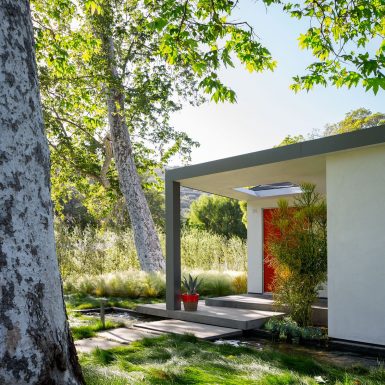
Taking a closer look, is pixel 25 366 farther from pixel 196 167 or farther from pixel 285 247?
pixel 196 167

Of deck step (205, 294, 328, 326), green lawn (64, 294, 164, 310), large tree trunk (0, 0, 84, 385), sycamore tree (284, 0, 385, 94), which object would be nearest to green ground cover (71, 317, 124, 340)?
green lawn (64, 294, 164, 310)

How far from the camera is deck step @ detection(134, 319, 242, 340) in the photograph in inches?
284

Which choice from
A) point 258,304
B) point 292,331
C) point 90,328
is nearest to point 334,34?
point 292,331

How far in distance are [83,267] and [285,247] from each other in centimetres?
1077

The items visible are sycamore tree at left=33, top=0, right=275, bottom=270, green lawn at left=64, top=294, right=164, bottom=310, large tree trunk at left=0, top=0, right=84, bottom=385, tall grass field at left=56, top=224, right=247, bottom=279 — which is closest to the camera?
large tree trunk at left=0, top=0, right=84, bottom=385

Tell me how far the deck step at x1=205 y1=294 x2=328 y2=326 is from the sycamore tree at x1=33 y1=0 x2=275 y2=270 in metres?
5.28

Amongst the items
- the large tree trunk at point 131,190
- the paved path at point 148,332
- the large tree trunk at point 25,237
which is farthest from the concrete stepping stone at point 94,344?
the large tree trunk at point 131,190

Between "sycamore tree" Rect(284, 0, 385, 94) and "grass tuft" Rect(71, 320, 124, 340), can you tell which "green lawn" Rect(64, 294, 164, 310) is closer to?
"grass tuft" Rect(71, 320, 124, 340)

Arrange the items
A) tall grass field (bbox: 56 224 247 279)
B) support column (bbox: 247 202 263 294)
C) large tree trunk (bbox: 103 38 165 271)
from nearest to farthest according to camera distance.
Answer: support column (bbox: 247 202 263 294) → large tree trunk (bbox: 103 38 165 271) → tall grass field (bbox: 56 224 247 279)

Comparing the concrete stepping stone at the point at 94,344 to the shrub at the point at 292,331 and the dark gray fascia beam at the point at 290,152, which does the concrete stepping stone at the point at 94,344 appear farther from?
the dark gray fascia beam at the point at 290,152

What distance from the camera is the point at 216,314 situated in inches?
338

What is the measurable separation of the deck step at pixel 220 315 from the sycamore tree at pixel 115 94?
4.93 meters

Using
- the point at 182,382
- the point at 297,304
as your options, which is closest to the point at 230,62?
the point at 297,304

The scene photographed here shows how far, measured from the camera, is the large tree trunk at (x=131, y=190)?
1541 cm
